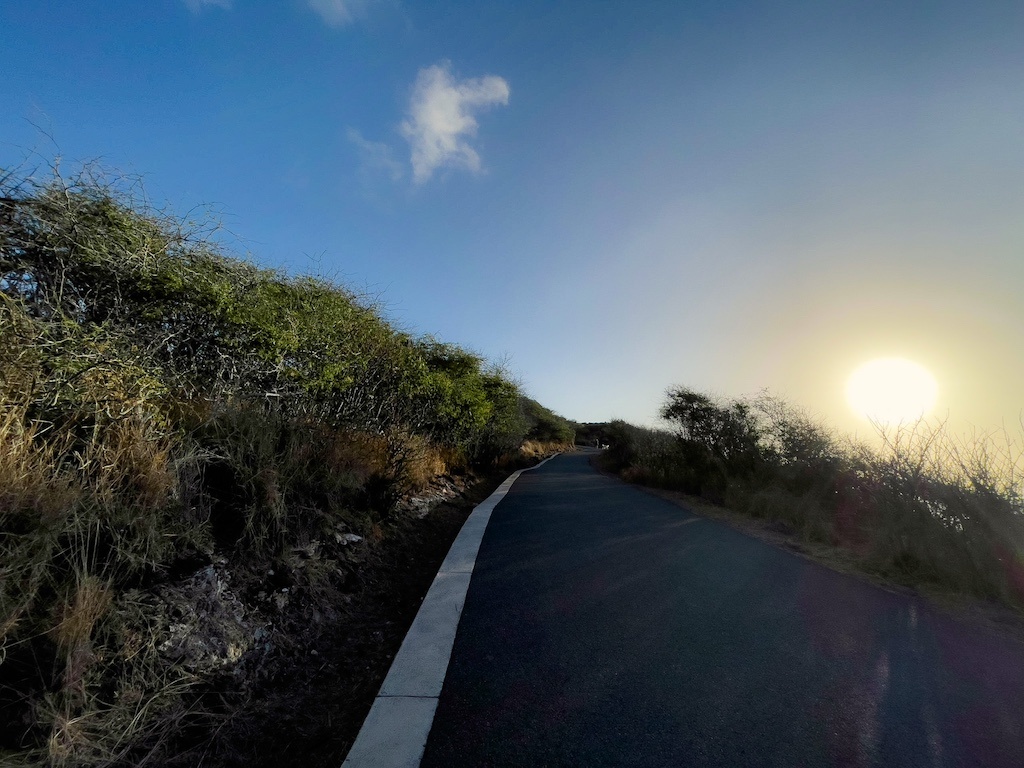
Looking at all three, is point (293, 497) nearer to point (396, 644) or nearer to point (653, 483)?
point (396, 644)

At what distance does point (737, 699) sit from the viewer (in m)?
2.72

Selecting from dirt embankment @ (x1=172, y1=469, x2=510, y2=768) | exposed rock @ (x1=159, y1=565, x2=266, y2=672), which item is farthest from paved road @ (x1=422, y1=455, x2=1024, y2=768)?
exposed rock @ (x1=159, y1=565, x2=266, y2=672)

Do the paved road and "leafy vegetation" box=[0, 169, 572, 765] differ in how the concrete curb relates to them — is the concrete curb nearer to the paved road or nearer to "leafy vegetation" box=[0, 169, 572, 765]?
the paved road

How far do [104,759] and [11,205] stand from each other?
3697 mm

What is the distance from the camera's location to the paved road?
7.61 feet

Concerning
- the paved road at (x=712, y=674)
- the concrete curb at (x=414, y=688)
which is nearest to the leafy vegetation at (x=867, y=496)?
the paved road at (x=712, y=674)

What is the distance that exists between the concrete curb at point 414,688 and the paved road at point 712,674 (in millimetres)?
90

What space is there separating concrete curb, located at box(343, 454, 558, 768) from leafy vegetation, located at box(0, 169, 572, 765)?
908mm

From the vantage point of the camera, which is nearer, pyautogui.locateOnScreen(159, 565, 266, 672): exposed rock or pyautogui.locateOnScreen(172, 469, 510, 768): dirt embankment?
pyautogui.locateOnScreen(172, 469, 510, 768): dirt embankment

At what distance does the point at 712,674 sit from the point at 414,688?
2.01 m

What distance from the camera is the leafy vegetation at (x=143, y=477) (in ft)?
7.20

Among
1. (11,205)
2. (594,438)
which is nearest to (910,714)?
(11,205)

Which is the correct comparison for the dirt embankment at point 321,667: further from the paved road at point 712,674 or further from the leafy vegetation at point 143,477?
the paved road at point 712,674

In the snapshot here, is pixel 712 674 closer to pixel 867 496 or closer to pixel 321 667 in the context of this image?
pixel 321 667
